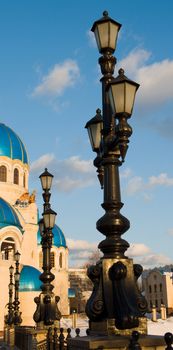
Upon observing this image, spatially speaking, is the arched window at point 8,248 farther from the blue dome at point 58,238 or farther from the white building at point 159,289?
the white building at point 159,289

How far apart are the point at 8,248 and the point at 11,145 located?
36.9ft

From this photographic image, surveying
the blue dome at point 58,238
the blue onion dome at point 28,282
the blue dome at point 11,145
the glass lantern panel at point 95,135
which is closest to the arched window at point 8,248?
the blue onion dome at point 28,282

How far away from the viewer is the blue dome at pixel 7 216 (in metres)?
34.9

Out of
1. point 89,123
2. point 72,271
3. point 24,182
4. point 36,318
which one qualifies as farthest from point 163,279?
point 89,123

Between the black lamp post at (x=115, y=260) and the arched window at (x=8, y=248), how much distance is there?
3091 centimetres

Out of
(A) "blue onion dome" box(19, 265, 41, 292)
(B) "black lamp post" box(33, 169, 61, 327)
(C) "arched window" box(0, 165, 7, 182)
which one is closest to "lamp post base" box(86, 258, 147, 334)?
(B) "black lamp post" box(33, 169, 61, 327)

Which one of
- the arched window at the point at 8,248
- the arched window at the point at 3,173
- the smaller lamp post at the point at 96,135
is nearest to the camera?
the smaller lamp post at the point at 96,135

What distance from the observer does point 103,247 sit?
Answer: 237 inches

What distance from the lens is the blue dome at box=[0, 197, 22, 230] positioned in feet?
114

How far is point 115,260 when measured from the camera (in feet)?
19.1

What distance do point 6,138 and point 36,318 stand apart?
31844 millimetres

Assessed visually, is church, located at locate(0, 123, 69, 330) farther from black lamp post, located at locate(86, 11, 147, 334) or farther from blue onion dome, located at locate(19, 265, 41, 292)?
black lamp post, located at locate(86, 11, 147, 334)

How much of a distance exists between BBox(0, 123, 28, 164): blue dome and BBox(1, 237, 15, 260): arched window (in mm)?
9515

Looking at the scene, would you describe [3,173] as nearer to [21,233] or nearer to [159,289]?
[21,233]
